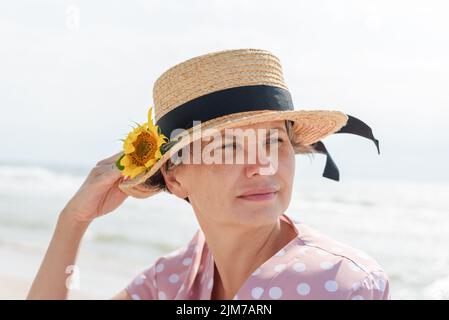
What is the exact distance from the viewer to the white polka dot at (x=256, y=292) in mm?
2166

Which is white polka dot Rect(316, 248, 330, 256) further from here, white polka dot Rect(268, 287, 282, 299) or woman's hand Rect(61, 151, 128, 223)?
woman's hand Rect(61, 151, 128, 223)

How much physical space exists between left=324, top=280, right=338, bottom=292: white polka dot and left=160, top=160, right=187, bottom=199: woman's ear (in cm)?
89

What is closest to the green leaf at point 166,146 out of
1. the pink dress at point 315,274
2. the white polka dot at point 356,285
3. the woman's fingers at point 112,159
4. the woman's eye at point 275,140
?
the woman's fingers at point 112,159

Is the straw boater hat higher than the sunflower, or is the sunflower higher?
the straw boater hat

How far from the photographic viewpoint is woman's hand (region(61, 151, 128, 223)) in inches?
115

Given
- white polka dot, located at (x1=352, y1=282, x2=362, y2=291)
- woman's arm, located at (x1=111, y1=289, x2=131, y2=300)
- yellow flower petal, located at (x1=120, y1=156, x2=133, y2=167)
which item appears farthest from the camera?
woman's arm, located at (x1=111, y1=289, x2=131, y2=300)

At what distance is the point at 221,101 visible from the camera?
8.08 feet

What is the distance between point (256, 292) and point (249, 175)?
45 cm

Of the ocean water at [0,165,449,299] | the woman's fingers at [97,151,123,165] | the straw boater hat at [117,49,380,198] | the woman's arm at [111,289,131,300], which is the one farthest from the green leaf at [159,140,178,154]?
the ocean water at [0,165,449,299]

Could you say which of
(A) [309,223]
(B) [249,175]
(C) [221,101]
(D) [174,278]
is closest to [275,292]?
(B) [249,175]

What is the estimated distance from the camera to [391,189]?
1955 centimetres

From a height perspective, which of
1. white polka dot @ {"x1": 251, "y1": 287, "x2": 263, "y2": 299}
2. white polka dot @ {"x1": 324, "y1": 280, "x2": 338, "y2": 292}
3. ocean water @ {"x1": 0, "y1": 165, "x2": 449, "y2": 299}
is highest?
white polka dot @ {"x1": 324, "y1": 280, "x2": 338, "y2": 292}

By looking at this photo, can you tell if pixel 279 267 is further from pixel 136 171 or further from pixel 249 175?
pixel 136 171
